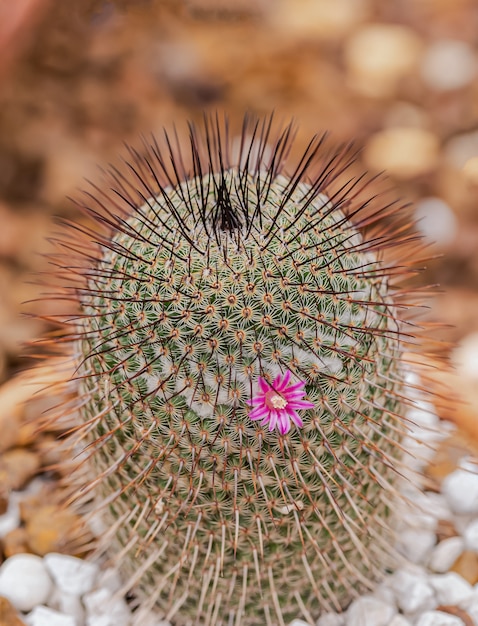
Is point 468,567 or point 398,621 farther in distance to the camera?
point 468,567

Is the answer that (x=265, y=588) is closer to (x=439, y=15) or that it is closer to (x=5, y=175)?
(x=5, y=175)

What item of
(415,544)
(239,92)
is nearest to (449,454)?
(415,544)

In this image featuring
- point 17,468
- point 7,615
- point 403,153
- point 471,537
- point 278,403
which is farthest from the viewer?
point 403,153

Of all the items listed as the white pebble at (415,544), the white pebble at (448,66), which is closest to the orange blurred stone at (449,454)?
the white pebble at (415,544)

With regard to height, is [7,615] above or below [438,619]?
above

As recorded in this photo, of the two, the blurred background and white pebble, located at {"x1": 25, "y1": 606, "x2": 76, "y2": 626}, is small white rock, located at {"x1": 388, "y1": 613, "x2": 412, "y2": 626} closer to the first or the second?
white pebble, located at {"x1": 25, "y1": 606, "x2": 76, "y2": 626}

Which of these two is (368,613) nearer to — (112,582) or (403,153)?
(112,582)

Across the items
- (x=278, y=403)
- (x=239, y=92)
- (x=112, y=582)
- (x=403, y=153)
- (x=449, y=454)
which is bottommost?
(x=112, y=582)
